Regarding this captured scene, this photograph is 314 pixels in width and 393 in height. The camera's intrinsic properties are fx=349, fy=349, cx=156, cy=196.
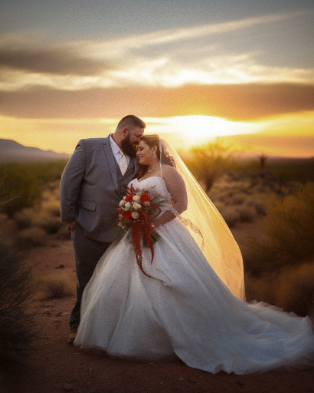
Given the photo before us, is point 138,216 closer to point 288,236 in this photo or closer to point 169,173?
point 169,173

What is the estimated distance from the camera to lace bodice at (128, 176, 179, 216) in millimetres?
4109

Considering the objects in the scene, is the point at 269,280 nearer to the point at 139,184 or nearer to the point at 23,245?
the point at 139,184

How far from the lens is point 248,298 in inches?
230

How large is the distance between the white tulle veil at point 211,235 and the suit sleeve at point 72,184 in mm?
1238

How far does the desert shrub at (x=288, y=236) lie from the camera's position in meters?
7.10

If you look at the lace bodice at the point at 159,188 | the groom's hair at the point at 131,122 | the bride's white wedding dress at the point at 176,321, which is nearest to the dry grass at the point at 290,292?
the bride's white wedding dress at the point at 176,321

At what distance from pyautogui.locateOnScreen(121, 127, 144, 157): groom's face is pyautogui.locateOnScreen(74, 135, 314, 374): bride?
10 cm

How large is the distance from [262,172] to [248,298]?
1349 inches

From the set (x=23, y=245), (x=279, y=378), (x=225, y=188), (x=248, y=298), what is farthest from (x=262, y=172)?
(x=279, y=378)

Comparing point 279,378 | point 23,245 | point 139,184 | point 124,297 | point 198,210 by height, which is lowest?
Answer: point 23,245

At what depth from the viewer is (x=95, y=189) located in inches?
165

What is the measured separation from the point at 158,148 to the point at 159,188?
1.91 feet

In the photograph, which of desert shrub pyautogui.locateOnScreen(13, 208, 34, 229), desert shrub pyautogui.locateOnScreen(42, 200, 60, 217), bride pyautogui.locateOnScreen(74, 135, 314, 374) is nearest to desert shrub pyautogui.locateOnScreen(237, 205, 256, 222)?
desert shrub pyautogui.locateOnScreen(42, 200, 60, 217)

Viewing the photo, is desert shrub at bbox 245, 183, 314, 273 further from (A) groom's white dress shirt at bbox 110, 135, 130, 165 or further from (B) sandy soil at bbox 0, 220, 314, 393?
(A) groom's white dress shirt at bbox 110, 135, 130, 165
